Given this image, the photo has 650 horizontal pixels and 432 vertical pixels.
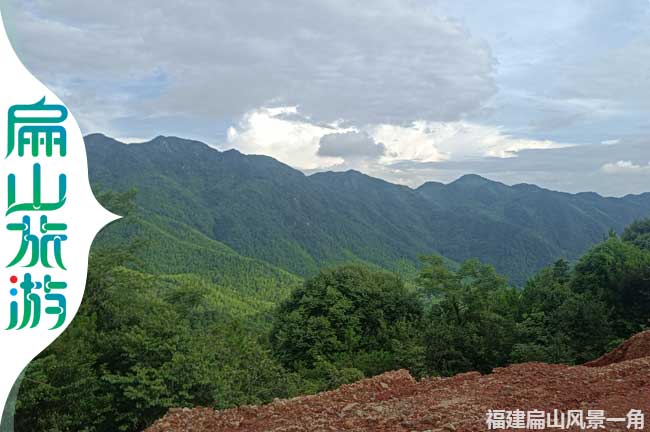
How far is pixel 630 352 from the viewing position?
32.4 feet

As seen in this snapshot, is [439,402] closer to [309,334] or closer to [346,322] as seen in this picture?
[309,334]

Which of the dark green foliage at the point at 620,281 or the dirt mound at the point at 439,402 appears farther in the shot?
the dark green foliage at the point at 620,281

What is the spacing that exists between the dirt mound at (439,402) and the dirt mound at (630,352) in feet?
7.18

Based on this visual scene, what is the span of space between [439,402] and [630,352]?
548cm

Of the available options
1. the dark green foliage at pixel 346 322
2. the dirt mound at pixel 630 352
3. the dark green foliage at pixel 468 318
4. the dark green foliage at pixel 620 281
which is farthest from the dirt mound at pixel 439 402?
the dark green foliage at pixel 346 322

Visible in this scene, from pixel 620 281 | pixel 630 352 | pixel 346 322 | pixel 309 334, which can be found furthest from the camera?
pixel 346 322

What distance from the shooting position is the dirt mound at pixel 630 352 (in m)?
9.73

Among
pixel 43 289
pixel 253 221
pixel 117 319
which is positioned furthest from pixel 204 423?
pixel 253 221

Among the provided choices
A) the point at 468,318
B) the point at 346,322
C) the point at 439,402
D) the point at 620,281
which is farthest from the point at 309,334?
the point at 439,402

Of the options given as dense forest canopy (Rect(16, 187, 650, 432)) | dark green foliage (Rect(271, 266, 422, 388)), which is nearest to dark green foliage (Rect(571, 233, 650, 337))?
dense forest canopy (Rect(16, 187, 650, 432))

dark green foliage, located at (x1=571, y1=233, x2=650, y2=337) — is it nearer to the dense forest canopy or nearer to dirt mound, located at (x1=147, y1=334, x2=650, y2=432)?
the dense forest canopy

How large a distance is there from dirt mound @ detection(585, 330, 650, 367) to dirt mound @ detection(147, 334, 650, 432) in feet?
7.18

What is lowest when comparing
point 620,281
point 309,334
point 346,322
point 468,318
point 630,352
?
point 309,334

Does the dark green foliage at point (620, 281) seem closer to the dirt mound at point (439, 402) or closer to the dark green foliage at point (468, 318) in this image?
the dark green foliage at point (468, 318)
